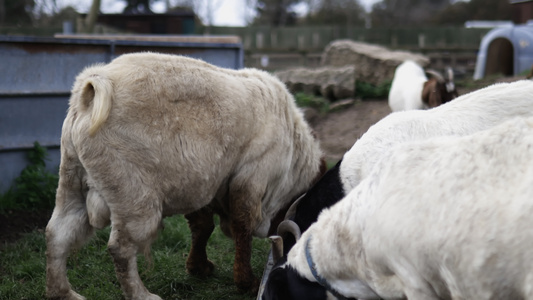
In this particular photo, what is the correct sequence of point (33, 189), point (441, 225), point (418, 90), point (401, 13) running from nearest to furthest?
1. point (441, 225)
2. point (33, 189)
3. point (418, 90)
4. point (401, 13)

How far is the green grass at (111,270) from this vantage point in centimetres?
468

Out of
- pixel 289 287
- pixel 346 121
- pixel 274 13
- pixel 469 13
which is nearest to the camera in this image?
pixel 289 287

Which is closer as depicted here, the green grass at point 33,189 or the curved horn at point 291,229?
the curved horn at point 291,229

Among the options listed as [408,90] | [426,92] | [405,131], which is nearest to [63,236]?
[405,131]

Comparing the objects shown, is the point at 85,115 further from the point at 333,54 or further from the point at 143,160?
the point at 333,54

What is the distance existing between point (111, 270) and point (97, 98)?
1740 millimetres

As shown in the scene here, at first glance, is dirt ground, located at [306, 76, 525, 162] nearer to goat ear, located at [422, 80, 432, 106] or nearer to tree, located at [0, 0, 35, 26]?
goat ear, located at [422, 80, 432, 106]

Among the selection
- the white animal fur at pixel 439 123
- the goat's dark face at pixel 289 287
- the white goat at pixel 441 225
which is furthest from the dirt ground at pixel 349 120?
the white goat at pixel 441 225

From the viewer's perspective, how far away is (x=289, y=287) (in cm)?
344

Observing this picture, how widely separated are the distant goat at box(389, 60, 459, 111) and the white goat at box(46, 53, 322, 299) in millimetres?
4693

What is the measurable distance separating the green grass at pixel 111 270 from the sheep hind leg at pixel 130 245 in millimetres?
494

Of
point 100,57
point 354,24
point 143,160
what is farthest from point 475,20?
point 143,160

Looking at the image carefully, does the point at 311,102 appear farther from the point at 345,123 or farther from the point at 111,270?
the point at 111,270

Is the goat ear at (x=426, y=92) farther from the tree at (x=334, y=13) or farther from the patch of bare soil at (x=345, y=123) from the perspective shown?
the tree at (x=334, y=13)
